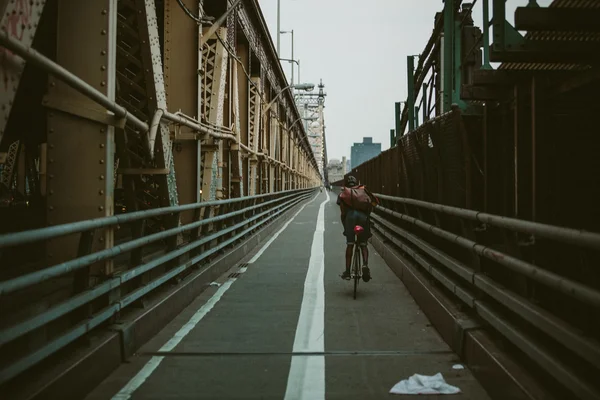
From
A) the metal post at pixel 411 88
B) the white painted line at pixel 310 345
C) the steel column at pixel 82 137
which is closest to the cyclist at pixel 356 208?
the white painted line at pixel 310 345

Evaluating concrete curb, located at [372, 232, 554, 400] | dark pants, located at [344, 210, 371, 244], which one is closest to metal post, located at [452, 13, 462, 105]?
dark pants, located at [344, 210, 371, 244]

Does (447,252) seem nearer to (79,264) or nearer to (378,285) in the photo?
(378,285)

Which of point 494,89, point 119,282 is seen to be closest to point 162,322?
point 119,282

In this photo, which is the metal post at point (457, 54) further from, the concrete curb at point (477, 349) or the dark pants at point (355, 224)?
the concrete curb at point (477, 349)

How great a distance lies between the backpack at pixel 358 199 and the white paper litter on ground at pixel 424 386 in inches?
201

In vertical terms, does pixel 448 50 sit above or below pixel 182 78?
above

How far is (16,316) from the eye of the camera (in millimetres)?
4582

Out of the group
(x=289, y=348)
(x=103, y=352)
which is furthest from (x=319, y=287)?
(x=103, y=352)

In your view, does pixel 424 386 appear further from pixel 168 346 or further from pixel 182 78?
pixel 182 78

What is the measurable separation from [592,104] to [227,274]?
760cm

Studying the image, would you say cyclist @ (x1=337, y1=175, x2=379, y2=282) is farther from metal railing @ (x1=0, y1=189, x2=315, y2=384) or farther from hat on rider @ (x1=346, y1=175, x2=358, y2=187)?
metal railing @ (x1=0, y1=189, x2=315, y2=384)

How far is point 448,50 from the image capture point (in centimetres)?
1189

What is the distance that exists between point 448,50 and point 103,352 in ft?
31.2

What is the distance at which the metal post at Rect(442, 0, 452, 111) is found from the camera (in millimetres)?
11703
